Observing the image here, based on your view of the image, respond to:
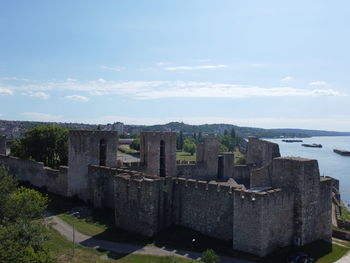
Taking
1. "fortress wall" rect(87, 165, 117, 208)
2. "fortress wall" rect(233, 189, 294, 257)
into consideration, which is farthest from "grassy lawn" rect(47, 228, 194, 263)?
"fortress wall" rect(87, 165, 117, 208)

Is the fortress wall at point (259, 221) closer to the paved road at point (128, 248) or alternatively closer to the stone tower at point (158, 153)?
the paved road at point (128, 248)

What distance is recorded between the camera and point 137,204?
2806cm

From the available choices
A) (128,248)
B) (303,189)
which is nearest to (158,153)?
(128,248)

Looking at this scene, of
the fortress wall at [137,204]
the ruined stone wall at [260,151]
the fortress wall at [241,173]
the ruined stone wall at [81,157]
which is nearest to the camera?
the fortress wall at [137,204]

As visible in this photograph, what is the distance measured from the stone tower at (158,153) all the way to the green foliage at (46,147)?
1311 cm

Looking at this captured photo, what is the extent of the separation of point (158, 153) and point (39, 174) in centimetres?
1270

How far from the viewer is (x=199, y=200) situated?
91.7 ft

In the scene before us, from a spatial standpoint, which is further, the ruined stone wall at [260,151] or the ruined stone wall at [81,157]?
the ruined stone wall at [260,151]

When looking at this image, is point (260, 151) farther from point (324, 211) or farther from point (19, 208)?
point (19, 208)

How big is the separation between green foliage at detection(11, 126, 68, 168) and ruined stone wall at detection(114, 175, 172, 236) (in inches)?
801

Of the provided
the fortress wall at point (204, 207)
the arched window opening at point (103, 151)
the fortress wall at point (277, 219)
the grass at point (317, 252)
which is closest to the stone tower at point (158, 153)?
the arched window opening at point (103, 151)

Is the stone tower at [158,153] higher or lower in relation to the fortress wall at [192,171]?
higher

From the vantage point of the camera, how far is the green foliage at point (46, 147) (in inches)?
1885

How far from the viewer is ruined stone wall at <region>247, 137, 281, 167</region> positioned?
40562 mm
